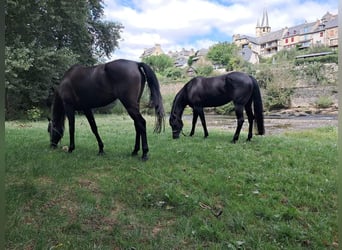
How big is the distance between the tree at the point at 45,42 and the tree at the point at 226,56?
149 centimetres

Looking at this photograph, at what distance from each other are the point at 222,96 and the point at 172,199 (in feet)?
8.62

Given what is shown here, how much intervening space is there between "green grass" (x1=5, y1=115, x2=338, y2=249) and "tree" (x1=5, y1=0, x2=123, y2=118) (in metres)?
0.77

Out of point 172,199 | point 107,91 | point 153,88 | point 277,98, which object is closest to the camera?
point 172,199

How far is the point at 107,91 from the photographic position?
270cm

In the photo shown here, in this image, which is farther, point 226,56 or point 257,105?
point 226,56

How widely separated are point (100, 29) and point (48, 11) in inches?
70.2

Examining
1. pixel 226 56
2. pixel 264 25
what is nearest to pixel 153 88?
pixel 264 25

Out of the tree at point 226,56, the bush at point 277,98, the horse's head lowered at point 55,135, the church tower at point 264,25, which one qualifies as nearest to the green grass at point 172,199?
the horse's head lowered at point 55,135

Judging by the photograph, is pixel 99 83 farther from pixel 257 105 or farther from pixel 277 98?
pixel 277 98

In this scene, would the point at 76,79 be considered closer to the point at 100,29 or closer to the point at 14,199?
the point at 14,199

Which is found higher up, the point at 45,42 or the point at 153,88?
the point at 45,42

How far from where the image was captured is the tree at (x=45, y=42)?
272cm

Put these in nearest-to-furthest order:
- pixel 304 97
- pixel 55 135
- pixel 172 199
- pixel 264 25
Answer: pixel 172 199
pixel 264 25
pixel 55 135
pixel 304 97

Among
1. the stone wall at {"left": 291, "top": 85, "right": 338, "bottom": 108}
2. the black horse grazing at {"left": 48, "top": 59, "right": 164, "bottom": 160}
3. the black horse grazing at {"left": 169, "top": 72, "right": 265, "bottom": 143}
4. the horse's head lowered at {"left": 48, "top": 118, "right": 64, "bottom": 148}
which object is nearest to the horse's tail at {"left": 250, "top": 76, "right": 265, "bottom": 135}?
the black horse grazing at {"left": 169, "top": 72, "right": 265, "bottom": 143}
